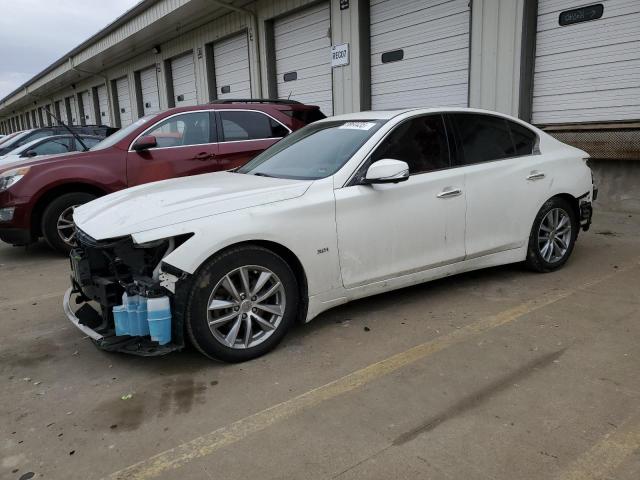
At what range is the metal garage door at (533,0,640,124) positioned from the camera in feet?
23.3

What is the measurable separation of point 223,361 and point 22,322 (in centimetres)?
207

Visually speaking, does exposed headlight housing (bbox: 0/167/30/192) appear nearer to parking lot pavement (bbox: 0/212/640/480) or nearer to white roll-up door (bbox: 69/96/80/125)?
parking lot pavement (bbox: 0/212/640/480)

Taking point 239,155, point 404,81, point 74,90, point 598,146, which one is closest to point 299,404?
point 239,155

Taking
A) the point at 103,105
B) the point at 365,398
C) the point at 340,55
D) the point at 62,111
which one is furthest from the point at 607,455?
the point at 62,111

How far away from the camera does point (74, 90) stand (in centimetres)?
2900

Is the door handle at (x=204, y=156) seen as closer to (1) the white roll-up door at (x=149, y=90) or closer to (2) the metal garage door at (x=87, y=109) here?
(1) the white roll-up door at (x=149, y=90)


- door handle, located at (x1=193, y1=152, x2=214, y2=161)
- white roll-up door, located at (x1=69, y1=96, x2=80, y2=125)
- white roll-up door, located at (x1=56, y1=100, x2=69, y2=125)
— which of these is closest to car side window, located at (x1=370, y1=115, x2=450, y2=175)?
door handle, located at (x1=193, y1=152, x2=214, y2=161)

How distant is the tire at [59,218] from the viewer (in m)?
6.20

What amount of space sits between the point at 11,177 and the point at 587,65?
7.85 meters

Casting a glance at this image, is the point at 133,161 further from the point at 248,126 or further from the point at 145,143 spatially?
the point at 248,126

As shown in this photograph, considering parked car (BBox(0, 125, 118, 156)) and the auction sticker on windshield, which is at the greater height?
parked car (BBox(0, 125, 118, 156))

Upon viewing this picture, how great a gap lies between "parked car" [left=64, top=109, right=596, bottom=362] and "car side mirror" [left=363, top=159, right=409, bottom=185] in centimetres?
1

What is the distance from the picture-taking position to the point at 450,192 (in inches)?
158

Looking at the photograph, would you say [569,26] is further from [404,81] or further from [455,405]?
[455,405]
